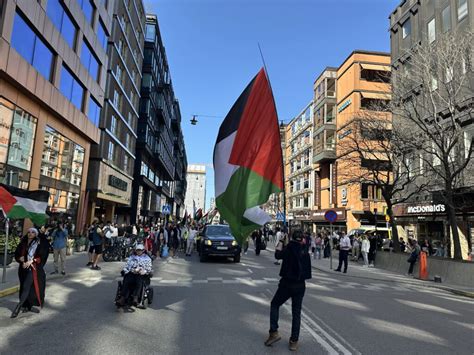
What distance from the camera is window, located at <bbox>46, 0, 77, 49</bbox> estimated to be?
20.6m

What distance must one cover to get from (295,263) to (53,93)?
64.9 ft

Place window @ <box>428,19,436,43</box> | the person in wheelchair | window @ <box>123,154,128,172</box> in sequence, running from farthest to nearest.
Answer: window @ <box>123,154,128,172</box>
window @ <box>428,19,436,43</box>
the person in wheelchair

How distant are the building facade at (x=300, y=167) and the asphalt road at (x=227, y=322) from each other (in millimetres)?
46775

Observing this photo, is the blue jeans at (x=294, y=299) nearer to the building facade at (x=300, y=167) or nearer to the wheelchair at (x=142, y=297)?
the wheelchair at (x=142, y=297)

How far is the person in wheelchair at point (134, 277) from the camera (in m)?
7.95

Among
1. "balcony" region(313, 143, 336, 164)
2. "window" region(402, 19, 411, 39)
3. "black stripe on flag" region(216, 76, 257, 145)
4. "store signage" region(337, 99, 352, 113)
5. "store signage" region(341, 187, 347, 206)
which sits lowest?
"black stripe on flag" region(216, 76, 257, 145)

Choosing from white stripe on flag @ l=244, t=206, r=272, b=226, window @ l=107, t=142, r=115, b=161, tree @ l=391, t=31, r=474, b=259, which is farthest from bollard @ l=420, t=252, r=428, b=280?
window @ l=107, t=142, r=115, b=161

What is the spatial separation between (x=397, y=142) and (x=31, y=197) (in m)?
16.7

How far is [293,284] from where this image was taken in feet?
18.6

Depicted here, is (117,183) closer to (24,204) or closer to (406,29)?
(24,204)

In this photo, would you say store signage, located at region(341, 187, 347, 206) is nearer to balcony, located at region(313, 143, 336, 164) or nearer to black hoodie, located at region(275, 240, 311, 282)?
balcony, located at region(313, 143, 336, 164)

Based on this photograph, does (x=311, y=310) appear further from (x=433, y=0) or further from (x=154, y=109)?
(x=154, y=109)

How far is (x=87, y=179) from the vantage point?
2939 cm

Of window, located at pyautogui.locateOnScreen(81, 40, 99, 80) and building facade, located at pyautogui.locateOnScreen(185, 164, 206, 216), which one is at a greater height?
building facade, located at pyautogui.locateOnScreen(185, 164, 206, 216)
